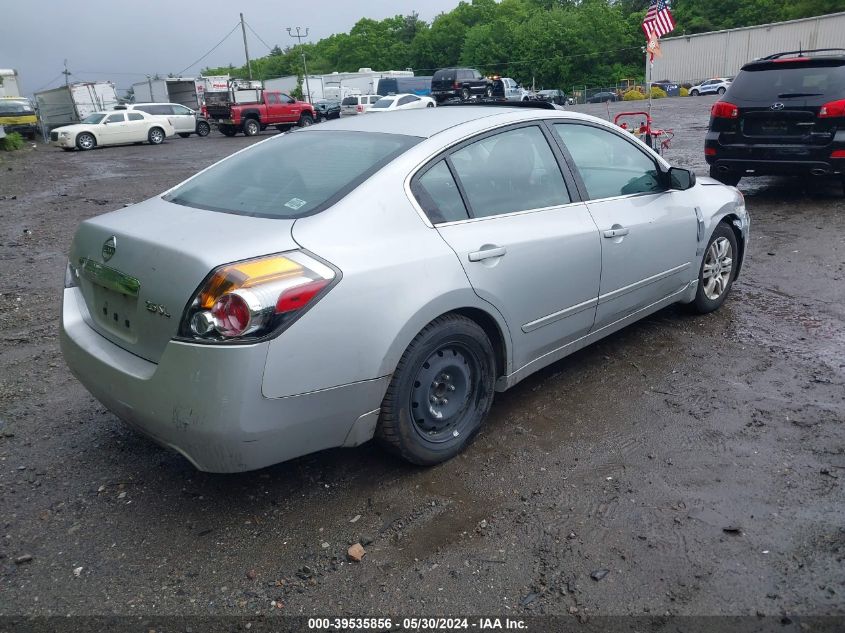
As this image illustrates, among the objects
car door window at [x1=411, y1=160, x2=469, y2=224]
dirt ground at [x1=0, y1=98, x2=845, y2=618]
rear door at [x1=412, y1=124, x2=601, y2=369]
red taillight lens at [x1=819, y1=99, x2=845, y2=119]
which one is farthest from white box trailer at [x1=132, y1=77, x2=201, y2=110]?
car door window at [x1=411, y1=160, x2=469, y2=224]

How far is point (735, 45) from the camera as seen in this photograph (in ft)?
180

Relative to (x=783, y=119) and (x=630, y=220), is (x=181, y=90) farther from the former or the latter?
(x=630, y=220)

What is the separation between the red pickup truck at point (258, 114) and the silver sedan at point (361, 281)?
2749cm

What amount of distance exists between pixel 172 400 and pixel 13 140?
2868 centimetres

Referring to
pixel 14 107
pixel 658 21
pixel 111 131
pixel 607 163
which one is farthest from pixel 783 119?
pixel 14 107

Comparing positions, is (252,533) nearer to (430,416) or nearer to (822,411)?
(430,416)

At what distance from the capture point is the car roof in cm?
356

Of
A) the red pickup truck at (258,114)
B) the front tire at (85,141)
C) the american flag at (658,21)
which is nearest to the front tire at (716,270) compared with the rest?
the american flag at (658,21)

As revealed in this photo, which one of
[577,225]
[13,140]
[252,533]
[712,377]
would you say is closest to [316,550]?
[252,533]

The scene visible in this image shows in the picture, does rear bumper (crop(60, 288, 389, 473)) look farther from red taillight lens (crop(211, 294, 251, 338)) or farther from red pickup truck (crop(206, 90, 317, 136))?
red pickup truck (crop(206, 90, 317, 136))

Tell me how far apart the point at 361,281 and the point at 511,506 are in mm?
1156

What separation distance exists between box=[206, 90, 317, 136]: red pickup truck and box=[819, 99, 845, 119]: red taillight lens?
25.3 m

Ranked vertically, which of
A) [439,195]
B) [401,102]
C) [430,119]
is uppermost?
[401,102]

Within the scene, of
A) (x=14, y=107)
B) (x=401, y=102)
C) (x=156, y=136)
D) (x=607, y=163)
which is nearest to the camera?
(x=607, y=163)
